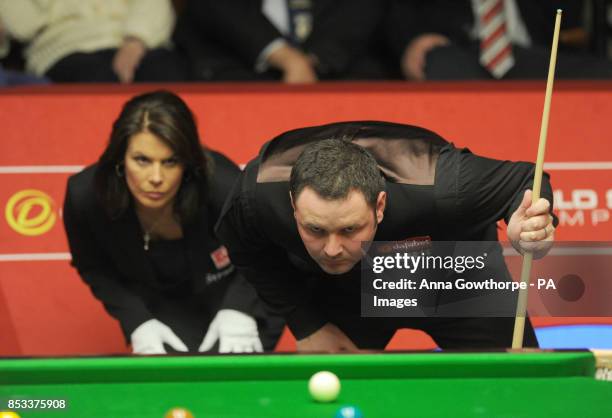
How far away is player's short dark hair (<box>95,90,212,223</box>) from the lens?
312cm

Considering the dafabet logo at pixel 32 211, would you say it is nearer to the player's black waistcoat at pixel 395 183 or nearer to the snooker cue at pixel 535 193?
the player's black waistcoat at pixel 395 183

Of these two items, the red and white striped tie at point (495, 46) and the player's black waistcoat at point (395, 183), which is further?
the red and white striped tie at point (495, 46)

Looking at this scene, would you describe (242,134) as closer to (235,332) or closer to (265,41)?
(265,41)

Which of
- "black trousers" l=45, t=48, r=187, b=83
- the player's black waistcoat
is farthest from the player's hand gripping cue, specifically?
"black trousers" l=45, t=48, r=187, b=83

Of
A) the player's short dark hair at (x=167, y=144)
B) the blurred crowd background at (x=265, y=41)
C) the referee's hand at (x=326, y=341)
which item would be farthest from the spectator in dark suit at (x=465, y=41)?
the referee's hand at (x=326, y=341)

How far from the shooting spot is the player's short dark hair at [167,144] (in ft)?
10.2

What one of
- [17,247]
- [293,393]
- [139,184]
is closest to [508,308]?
[293,393]

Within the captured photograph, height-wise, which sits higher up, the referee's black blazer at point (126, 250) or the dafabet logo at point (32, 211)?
the dafabet logo at point (32, 211)

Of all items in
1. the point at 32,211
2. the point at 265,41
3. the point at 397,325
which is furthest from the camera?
the point at 265,41

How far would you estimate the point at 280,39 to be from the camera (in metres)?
4.36

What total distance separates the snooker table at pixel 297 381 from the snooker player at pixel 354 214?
15.4 inches

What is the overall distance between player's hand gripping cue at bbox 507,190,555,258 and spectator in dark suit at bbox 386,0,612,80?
1908 mm

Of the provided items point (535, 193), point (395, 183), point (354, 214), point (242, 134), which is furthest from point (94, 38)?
point (535, 193)

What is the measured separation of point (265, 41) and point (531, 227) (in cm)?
215
